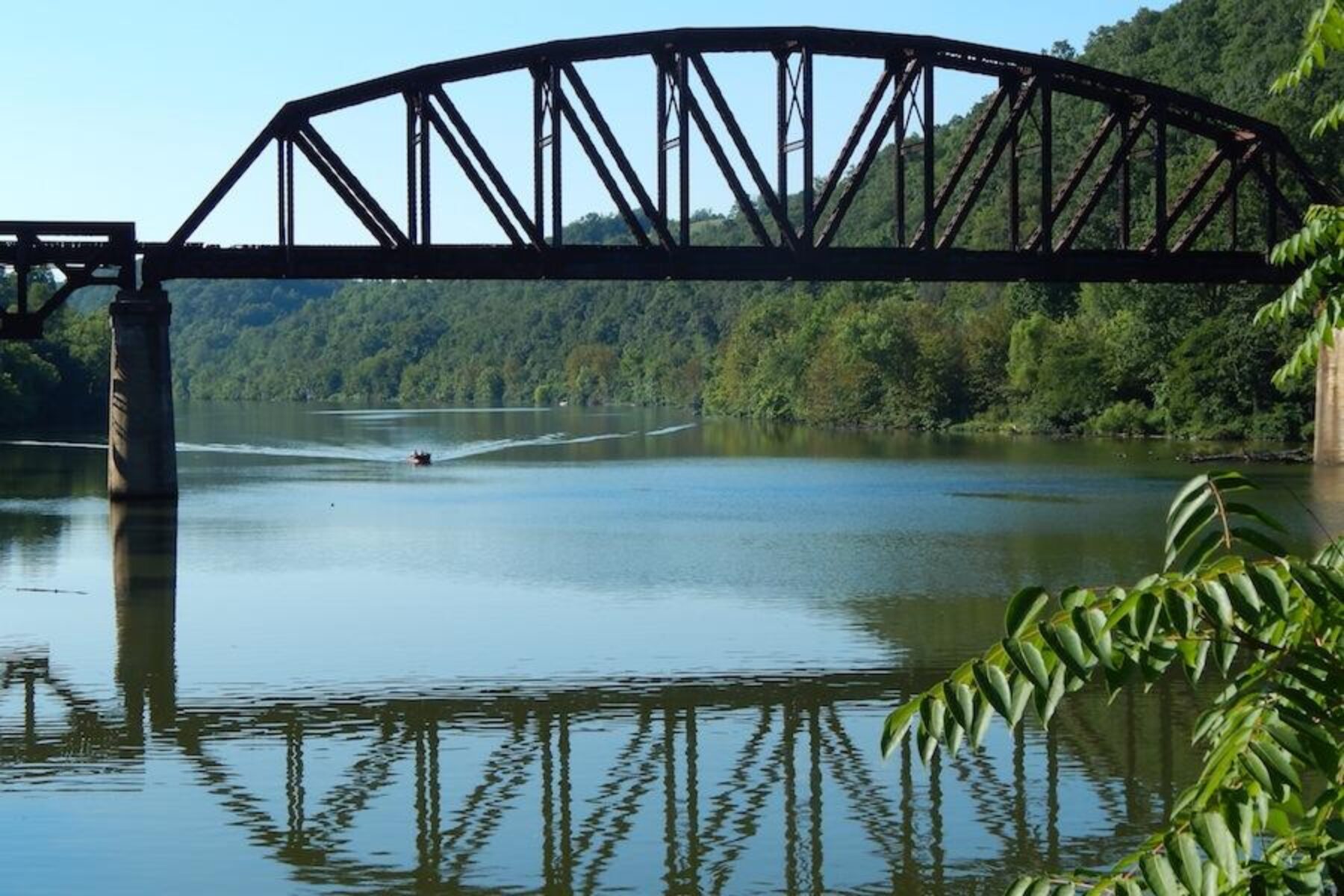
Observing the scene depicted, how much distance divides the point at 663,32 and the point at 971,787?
38444 millimetres

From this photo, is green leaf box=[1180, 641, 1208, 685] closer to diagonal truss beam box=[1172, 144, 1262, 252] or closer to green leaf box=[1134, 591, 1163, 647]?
green leaf box=[1134, 591, 1163, 647]

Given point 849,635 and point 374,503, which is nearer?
point 849,635

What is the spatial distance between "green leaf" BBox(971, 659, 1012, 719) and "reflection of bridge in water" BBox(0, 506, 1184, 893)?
404 inches

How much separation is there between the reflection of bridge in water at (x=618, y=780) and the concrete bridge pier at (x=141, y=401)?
88.2 ft

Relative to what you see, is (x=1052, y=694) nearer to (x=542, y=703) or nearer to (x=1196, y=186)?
(x=542, y=703)

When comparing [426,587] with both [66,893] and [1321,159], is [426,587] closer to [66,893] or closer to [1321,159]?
Answer: [66,893]

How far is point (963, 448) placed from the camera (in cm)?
10038

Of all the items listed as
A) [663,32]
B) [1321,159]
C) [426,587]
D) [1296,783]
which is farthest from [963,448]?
[1296,783]

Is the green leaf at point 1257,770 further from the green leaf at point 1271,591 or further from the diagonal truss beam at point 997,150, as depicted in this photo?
the diagonal truss beam at point 997,150

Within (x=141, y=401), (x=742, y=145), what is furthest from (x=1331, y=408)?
(x=141, y=401)

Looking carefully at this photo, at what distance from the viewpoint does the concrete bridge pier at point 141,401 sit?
5278 centimetres

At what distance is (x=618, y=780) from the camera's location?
19500mm

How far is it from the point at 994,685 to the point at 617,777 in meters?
14.5

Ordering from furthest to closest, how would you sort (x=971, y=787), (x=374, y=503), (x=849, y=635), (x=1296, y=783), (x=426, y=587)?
(x=374, y=503) < (x=426, y=587) < (x=849, y=635) < (x=971, y=787) < (x=1296, y=783)
